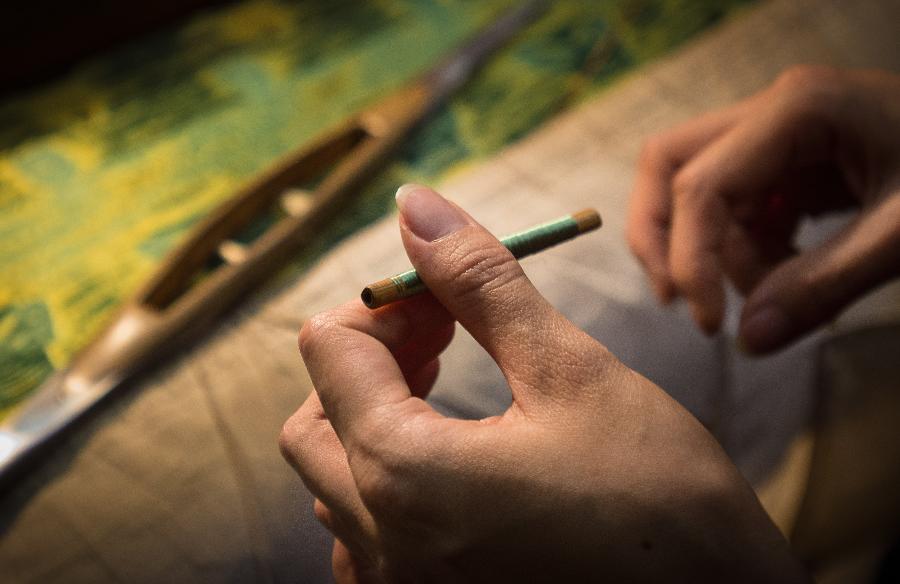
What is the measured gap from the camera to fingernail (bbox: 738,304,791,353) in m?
0.69

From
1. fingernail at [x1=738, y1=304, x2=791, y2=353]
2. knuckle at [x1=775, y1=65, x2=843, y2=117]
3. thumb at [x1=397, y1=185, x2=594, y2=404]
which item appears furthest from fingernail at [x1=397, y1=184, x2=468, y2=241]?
knuckle at [x1=775, y1=65, x2=843, y2=117]

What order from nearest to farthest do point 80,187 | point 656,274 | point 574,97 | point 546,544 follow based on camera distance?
1. point 546,544
2. point 656,274
3. point 80,187
4. point 574,97

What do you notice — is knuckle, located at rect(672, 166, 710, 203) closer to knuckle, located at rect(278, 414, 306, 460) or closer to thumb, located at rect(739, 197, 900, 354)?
thumb, located at rect(739, 197, 900, 354)

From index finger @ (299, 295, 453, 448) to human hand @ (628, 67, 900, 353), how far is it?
0.36m

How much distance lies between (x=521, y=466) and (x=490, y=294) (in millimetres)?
120

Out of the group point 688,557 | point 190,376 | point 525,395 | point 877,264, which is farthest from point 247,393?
point 877,264

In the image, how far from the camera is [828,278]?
26.6 inches

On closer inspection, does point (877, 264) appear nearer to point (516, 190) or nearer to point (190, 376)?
point (516, 190)

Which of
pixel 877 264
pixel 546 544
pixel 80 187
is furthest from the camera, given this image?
pixel 80 187

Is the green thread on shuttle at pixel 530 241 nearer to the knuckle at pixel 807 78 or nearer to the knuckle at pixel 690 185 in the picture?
the knuckle at pixel 690 185

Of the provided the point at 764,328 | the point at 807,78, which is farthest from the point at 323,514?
the point at 807,78

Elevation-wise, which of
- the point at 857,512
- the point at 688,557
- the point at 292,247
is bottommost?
the point at 857,512

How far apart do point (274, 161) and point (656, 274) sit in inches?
22.5

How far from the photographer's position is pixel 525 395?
0.48 metres
